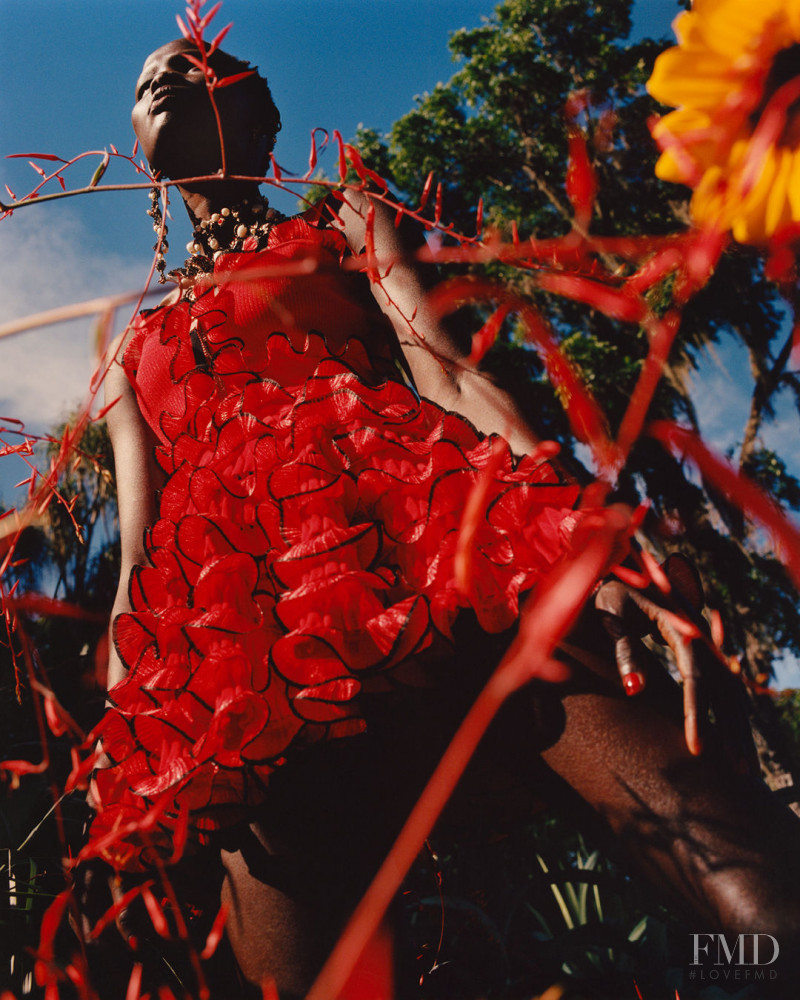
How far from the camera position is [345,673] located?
570 millimetres

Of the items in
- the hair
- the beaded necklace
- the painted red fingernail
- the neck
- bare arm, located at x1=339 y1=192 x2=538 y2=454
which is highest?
the hair

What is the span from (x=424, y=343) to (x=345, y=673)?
446mm

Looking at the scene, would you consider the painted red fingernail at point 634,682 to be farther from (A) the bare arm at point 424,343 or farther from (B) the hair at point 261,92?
(B) the hair at point 261,92

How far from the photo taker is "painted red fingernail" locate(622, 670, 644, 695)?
1.72 feet

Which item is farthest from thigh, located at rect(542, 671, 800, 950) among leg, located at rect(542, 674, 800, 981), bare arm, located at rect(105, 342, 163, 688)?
bare arm, located at rect(105, 342, 163, 688)

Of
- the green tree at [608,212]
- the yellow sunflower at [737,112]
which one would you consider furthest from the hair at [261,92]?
the green tree at [608,212]

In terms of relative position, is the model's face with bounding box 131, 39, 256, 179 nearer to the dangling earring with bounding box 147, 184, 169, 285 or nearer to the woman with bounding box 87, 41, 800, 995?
the dangling earring with bounding box 147, 184, 169, 285

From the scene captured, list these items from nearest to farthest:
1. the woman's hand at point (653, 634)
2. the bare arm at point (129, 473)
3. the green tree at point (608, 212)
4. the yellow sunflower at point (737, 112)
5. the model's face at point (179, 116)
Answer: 1. the yellow sunflower at point (737, 112)
2. the woman's hand at point (653, 634)
3. the bare arm at point (129, 473)
4. the model's face at point (179, 116)
5. the green tree at point (608, 212)

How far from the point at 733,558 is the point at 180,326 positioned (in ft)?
16.2

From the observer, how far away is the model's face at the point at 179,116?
1090 mm

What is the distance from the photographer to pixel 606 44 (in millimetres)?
5801

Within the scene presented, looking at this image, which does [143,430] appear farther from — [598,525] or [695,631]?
[695,631]

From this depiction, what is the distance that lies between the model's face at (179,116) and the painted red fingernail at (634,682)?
1.10m

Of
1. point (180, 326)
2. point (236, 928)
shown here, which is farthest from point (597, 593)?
point (180, 326)
